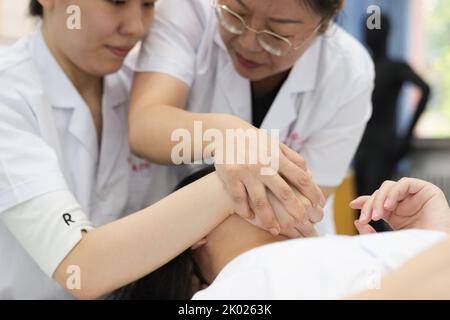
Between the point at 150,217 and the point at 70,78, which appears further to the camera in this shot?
the point at 70,78

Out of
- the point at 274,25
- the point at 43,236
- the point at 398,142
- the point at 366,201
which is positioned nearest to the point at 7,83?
the point at 43,236

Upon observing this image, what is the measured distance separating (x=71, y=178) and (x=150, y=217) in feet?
1.18

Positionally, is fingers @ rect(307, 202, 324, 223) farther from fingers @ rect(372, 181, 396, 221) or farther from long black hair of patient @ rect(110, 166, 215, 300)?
long black hair of patient @ rect(110, 166, 215, 300)

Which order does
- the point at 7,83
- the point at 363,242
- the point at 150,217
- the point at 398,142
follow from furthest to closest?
the point at 398,142 → the point at 7,83 → the point at 150,217 → the point at 363,242

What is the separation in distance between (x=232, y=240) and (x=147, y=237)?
0.21m

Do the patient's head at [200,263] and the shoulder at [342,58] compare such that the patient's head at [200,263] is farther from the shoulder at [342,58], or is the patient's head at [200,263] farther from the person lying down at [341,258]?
the shoulder at [342,58]

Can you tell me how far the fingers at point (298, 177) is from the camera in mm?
1126

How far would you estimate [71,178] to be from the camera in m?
1.47

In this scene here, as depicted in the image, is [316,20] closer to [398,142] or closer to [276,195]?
[276,195]

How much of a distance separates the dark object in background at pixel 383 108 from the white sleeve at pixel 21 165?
8.16 ft

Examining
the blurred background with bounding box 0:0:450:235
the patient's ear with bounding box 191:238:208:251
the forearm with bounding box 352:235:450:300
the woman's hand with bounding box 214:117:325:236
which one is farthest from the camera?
the blurred background with bounding box 0:0:450:235

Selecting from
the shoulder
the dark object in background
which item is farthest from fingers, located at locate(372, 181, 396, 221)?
the dark object in background

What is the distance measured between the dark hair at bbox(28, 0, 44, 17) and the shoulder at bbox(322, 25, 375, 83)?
690mm

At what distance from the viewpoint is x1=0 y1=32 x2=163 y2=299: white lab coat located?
1.21 metres
